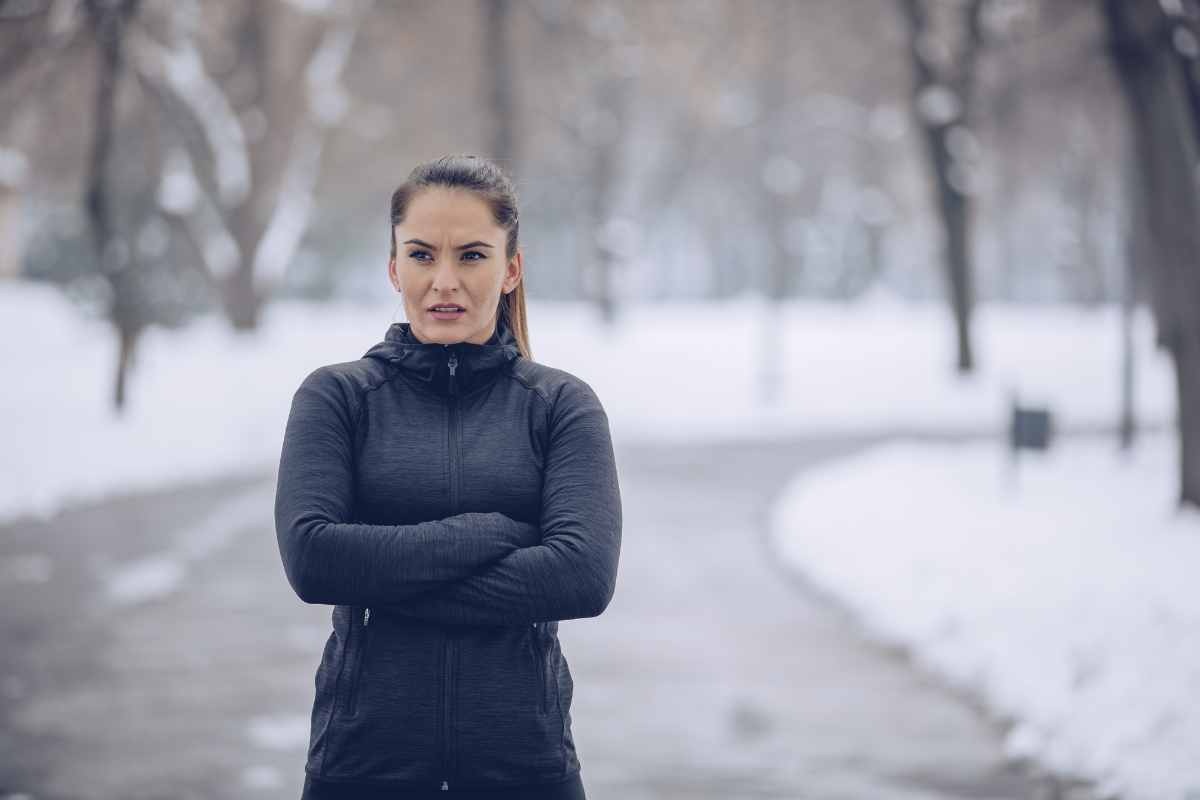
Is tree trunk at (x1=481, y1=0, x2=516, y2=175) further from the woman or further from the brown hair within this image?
the woman

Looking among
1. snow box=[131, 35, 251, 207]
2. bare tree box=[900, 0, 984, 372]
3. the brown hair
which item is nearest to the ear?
the brown hair

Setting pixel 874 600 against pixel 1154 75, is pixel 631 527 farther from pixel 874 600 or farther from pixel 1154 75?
pixel 1154 75

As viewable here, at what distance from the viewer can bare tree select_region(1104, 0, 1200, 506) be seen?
1081 centimetres

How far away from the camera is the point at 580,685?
767 cm

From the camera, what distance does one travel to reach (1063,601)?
8562 mm

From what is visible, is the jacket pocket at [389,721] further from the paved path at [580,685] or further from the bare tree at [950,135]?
the bare tree at [950,135]

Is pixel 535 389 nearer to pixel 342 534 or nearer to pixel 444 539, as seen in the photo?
pixel 444 539

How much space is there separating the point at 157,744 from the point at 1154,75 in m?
8.67

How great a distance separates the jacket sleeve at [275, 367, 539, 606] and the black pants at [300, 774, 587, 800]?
320 mm

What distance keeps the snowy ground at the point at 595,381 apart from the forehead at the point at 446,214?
1254cm

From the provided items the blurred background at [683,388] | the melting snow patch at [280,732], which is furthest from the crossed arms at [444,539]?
the melting snow patch at [280,732]

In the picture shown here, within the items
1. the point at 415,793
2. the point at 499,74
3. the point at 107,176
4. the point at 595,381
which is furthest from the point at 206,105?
the point at 415,793

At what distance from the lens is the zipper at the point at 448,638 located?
253 centimetres

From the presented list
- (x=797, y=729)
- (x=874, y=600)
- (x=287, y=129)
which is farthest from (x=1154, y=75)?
(x=287, y=129)
